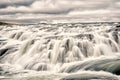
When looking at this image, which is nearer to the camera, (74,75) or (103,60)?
(74,75)

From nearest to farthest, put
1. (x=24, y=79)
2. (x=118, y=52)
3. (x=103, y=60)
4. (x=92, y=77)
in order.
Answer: (x=92, y=77) → (x=24, y=79) → (x=103, y=60) → (x=118, y=52)

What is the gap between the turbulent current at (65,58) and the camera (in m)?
20.3

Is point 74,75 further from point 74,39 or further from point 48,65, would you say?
point 74,39

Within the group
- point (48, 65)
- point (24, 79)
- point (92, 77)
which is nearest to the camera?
point (92, 77)

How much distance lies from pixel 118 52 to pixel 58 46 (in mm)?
5803

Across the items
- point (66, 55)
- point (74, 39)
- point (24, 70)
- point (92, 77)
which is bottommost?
point (92, 77)

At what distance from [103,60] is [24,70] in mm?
6721

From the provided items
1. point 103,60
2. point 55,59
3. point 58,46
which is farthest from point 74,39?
point 103,60

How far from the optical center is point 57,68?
934 inches

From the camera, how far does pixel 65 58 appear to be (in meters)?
25.3

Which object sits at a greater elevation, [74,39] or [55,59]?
[74,39]

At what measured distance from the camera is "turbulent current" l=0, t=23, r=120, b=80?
20266mm

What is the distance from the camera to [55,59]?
2536 cm

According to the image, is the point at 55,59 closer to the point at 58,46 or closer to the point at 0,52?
the point at 58,46
